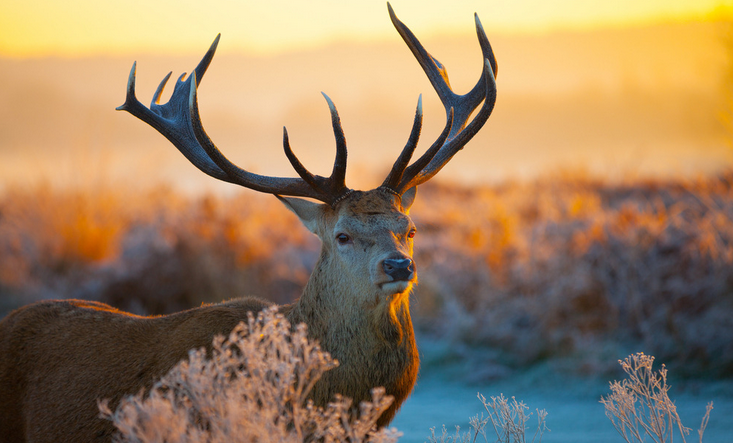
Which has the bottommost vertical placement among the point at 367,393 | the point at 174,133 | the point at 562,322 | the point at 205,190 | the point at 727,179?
the point at 367,393

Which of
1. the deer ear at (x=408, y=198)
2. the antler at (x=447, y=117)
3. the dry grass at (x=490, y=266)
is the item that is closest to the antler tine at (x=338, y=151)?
the antler at (x=447, y=117)

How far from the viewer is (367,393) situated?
12.8 feet

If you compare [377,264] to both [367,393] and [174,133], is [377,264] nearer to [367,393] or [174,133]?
[367,393]

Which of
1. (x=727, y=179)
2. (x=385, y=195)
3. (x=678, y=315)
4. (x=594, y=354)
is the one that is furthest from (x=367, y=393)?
(x=727, y=179)

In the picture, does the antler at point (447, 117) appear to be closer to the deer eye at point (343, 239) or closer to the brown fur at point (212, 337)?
the brown fur at point (212, 337)

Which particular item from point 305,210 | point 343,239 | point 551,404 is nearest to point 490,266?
point 551,404

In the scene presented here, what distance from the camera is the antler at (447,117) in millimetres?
4496

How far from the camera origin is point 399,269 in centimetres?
380

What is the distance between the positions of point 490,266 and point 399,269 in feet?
19.1

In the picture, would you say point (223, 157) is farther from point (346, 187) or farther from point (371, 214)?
point (371, 214)

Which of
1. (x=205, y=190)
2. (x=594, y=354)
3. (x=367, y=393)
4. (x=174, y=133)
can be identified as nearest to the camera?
(x=367, y=393)

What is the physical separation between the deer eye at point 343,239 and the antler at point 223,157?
1.08 feet

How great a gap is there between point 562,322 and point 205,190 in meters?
8.16

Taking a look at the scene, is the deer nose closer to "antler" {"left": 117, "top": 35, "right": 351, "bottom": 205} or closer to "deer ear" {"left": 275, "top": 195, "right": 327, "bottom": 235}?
"antler" {"left": 117, "top": 35, "right": 351, "bottom": 205}
